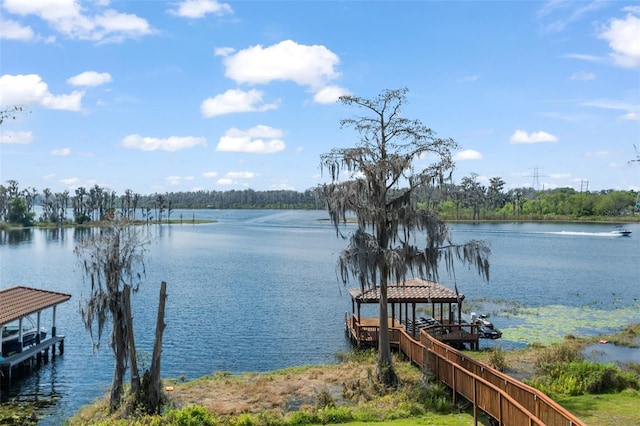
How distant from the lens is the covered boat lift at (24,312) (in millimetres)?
22938

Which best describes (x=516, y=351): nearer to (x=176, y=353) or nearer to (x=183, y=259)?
(x=176, y=353)

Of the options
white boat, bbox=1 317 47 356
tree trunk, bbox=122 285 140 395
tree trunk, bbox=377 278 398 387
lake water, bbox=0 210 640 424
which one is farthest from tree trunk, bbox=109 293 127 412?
white boat, bbox=1 317 47 356

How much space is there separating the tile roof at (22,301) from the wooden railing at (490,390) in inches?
654

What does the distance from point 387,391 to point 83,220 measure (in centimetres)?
14949

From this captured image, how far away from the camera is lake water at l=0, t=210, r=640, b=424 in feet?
81.9

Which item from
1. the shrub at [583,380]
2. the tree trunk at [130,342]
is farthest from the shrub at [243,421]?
the shrub at [583,380]

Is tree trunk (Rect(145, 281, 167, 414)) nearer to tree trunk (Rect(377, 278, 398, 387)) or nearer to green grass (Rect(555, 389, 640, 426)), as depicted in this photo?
tree trunk (Rect(377, 278, 398, 387))

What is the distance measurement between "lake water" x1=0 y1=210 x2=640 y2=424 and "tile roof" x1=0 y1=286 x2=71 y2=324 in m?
2.88

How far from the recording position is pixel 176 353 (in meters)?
27.0

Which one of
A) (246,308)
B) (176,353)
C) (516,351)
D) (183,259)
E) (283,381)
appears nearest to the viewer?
(283,381)

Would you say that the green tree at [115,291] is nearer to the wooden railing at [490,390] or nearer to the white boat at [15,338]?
the wooden railing at [490,390]

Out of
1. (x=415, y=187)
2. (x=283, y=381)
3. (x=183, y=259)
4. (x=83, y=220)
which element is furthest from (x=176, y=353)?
(x=83, y=220)

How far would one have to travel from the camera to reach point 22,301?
24.9 m

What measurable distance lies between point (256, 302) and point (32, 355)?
1766 centimetres
